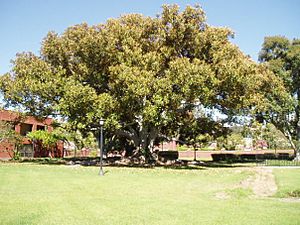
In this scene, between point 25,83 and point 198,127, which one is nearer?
point 25,83

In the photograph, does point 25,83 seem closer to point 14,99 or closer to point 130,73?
point 14,99

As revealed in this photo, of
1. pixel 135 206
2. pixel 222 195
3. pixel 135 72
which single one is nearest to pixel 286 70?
pixel 135 72

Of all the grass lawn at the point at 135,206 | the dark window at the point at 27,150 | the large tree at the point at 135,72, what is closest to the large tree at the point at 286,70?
the large tree at the point at 135,72

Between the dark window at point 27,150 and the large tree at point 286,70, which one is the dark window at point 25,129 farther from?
the large tree at point 286,70

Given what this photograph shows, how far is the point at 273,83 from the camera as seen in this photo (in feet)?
116

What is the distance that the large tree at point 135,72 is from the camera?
76.9 ft

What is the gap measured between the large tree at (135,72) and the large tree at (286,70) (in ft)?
41.1

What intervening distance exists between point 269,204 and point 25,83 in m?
21.2

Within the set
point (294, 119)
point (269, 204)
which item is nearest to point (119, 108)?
point (269, 204)

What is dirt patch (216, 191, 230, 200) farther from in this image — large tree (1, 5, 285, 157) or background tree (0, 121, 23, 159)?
background tree (0, 121, 23, 159)

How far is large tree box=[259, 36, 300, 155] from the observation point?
1500 inches

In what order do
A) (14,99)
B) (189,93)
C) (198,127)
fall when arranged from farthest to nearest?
(198,127) → (14,99) → (189,93)

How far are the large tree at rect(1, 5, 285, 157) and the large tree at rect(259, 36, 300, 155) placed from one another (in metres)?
12.5

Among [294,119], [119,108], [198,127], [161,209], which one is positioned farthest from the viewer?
[294,119]
